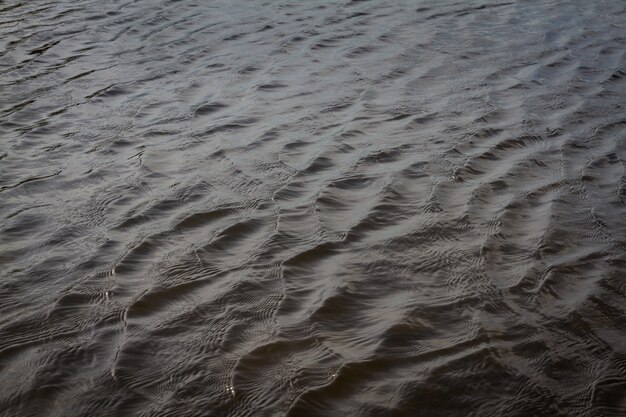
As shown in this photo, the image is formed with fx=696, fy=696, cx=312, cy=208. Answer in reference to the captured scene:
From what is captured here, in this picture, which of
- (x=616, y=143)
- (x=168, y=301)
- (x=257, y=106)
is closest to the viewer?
(x=168, y=301)

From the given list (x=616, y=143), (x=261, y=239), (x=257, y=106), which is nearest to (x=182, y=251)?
(x=261, y=239)

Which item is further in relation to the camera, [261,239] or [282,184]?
[282,184]

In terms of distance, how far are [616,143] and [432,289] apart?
5.00ft

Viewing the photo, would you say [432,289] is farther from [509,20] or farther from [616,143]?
[509,20]

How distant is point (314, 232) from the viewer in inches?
97.0

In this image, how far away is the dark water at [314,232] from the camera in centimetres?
178

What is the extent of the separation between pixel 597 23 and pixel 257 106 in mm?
3122

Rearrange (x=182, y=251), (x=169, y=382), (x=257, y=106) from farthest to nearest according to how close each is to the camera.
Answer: (x=257, y=106)
(x=182, y=251)
(x=169, y=382)

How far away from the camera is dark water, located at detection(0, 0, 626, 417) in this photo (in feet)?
5.83

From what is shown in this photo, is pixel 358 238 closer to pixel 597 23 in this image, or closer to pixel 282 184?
pixel 282 184

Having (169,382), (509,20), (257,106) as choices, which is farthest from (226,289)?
(509,20)

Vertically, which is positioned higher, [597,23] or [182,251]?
[182,251]

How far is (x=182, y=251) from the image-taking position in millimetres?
2354

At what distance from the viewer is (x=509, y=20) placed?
18.0 ft
